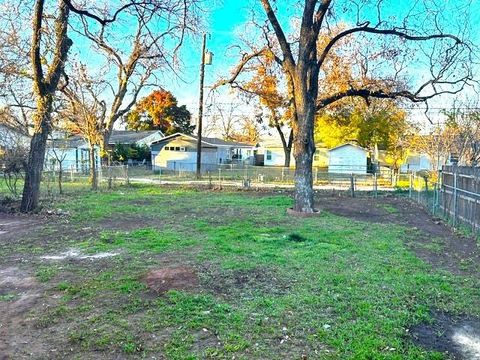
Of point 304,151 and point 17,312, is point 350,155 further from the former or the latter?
point 17,312

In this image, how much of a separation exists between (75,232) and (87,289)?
4238mm

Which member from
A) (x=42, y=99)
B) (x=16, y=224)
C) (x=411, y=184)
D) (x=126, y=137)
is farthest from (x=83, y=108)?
(x=126, y=137)

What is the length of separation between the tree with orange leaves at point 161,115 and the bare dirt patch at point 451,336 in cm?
4379

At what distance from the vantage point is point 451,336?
3.76 meters

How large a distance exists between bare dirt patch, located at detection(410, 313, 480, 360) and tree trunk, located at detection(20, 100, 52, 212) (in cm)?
1073

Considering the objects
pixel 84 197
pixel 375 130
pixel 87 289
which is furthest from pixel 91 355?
pixel 375 130

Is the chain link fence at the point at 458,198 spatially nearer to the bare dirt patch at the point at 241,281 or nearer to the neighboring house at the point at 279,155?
the bare dirt patch at the point at 241,281

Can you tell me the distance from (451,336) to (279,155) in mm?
42363

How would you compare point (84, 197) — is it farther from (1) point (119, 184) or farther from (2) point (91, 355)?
(2) point (91, 355)

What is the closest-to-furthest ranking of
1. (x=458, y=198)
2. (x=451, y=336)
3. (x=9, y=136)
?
(x=451, y=336) → (x=458, y=198) → (x=9, y=136)

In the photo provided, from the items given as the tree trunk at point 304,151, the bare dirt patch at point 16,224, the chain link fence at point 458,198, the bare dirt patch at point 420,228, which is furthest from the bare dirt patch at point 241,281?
the tree trunk at point 304,151

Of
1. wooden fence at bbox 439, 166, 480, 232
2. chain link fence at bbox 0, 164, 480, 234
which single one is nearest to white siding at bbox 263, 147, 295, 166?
chain link fence at bbox 0, 164, 480, 234

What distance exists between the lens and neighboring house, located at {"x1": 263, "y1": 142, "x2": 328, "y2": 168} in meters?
44.5

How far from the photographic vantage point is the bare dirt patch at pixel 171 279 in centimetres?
500
